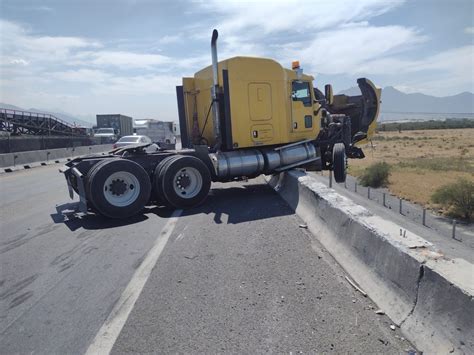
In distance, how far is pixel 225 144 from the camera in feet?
32.6

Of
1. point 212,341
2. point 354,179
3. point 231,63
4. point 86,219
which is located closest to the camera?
point 212,341

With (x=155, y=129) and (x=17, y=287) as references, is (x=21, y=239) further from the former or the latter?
(x=155, y=129)

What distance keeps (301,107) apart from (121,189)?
17.8 ft

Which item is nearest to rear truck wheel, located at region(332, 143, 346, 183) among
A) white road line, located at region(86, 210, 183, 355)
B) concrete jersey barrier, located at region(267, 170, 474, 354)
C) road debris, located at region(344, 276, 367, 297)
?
concrete jersey barrier, located at region(267, 170, 474, 354)

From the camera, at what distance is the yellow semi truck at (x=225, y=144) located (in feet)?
26.8

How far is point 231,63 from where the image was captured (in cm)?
939

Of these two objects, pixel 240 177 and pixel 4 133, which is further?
pixel 4 133

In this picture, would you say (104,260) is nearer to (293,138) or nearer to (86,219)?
(86,219)

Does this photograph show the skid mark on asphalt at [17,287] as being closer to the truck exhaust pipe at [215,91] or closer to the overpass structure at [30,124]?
the truck exhaust pipe at [215,91]

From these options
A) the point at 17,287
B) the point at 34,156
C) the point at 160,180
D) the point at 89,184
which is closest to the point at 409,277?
the point at 17,287

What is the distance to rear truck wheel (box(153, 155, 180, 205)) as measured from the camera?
340 inches

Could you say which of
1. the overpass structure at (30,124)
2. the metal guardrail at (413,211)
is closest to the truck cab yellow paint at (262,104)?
the metal guardrail at (413,211)

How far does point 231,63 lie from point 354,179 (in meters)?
19.6

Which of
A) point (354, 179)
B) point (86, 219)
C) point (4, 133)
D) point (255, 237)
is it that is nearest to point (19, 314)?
point (255, 237)
